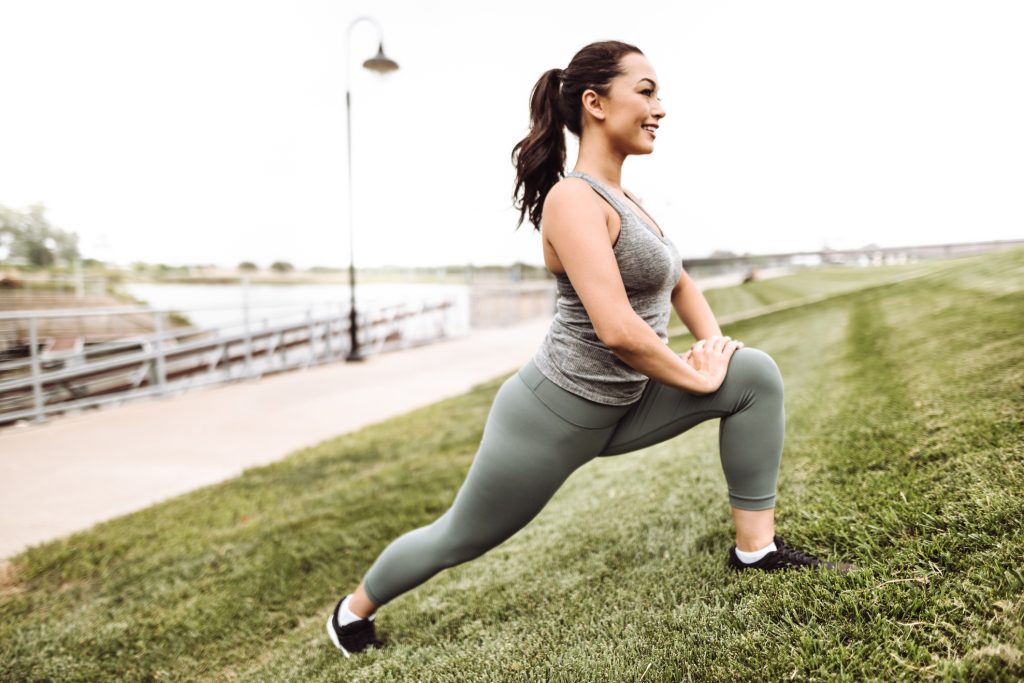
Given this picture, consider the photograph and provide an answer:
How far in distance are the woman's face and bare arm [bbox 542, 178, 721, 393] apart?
220mm

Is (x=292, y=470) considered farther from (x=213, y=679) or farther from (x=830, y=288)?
A: (x=830, y=288)

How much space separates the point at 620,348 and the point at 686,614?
0.89m

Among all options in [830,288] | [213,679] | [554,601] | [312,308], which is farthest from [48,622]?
[830,288]

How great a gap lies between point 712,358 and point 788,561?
0.66 metres

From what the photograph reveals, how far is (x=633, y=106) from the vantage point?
168cm

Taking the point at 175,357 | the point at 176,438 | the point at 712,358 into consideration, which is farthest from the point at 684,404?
the point at 175,357

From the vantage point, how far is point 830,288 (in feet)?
53.3

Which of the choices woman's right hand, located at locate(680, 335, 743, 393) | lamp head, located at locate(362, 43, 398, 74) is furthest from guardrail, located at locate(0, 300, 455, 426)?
woman's right hand, located at locate(680, 335, 743, 393)

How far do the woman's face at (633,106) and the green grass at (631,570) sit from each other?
131cm

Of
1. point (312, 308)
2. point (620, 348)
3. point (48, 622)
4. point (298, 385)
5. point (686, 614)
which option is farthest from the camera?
point (312, 308)

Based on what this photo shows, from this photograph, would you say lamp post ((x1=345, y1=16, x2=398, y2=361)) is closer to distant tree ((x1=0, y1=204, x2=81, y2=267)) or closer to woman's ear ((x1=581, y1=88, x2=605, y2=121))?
woman's ear ((x1=581, y1=88, x2=605, y2=121))

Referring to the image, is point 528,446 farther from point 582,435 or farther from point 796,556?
point 796,556

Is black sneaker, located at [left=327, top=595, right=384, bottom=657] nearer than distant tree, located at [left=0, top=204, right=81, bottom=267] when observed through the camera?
Yes

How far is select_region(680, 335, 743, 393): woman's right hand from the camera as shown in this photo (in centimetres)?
170
